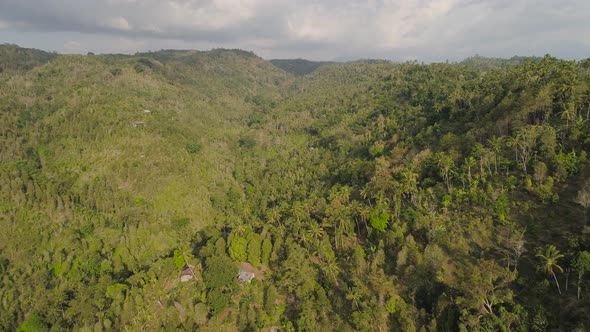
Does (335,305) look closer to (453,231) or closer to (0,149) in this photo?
(453,231)

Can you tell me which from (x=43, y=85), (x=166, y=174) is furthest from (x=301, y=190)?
(x=43, y=85)

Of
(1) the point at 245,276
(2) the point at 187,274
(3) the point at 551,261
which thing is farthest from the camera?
(2) the point at 187,274

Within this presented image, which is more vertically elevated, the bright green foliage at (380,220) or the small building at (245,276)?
the bright green foliage at (380,220)

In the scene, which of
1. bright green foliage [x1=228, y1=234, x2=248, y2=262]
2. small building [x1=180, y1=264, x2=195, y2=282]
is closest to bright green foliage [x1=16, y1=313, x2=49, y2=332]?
small building [x1=180, y1=264, x2=195, y2=282]

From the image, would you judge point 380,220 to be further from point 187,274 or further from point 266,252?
point 187,274

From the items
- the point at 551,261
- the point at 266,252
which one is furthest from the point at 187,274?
the point at 551,261

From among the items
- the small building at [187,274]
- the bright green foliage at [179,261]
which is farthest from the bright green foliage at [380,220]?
the bright green foliage at [179,261]

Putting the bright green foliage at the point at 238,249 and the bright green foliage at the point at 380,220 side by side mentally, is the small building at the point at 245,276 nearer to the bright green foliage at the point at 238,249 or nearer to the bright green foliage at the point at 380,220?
the bright green foliage at the point at 238,249

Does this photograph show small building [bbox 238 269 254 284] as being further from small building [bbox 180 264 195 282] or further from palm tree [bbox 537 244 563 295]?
palm tree [bbox 537 244 563 295]
